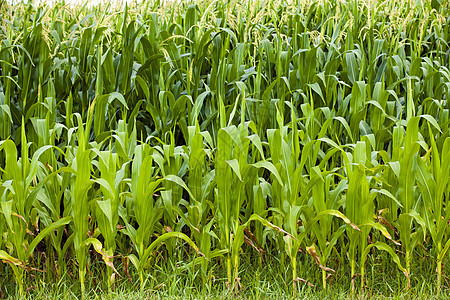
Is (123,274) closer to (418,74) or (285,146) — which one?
(285,146)

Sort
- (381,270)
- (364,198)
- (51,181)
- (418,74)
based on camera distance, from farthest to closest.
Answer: (418,74), (381,270), (51,181), (364,198)

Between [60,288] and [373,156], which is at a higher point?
[373,156]

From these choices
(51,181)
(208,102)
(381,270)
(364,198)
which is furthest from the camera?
(208,102)

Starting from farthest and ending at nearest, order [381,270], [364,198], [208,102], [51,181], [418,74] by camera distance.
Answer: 1. [418,74]
2. [208,102]
3. [381,270]
4. [51,181]
5. [364,198]

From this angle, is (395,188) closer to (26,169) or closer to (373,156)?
(373,156)

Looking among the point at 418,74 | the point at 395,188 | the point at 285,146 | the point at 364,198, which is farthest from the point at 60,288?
the point at 418,74

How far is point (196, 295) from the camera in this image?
1967 mm

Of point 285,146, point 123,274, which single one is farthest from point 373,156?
point 123,274

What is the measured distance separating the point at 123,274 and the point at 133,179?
0.51 metres

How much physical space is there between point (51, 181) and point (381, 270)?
5.63 feet

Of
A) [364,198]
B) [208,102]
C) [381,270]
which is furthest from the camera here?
[208,102]

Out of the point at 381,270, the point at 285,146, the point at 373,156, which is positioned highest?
the point at 285,146

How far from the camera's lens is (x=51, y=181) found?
6.76 ft

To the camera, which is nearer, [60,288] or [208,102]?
[60,288]
